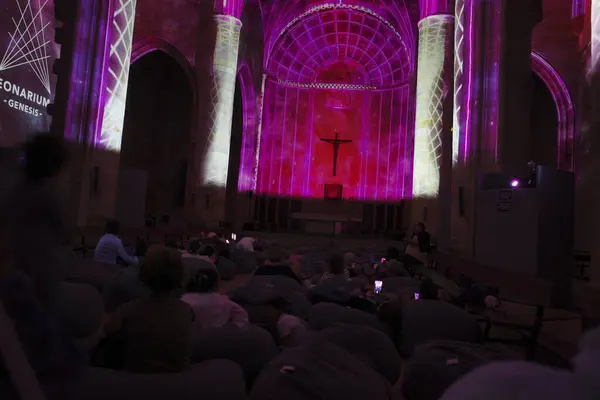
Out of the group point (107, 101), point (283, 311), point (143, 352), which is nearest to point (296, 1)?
point (107, 101)

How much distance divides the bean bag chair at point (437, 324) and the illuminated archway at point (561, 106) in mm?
13664

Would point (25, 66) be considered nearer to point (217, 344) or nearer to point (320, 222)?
point (217, 344)

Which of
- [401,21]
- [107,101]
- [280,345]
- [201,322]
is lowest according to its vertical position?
[280,345]

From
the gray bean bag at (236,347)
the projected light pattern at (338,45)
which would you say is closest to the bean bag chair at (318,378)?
the gray bean bag at (236,347)

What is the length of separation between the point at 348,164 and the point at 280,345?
70.2ft

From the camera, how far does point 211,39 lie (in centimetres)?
1590

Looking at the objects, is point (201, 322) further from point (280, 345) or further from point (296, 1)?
point (296, 1)

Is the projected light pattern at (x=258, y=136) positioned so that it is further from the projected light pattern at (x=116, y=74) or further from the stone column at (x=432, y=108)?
the projected light pattern at (x=116, y=74)

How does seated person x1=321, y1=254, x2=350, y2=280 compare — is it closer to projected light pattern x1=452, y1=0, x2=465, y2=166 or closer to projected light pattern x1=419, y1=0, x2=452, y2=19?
projected light pattern x1=452, y1=0, x2=465, y2=166

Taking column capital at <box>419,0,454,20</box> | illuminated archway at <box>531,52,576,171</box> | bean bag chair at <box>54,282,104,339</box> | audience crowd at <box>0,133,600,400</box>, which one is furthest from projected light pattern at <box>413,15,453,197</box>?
bean bag chair at <box>54,282,104,339</box>

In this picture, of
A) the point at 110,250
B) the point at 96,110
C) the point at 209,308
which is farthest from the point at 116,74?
the point at 209,308

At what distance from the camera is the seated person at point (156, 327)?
2449 mm

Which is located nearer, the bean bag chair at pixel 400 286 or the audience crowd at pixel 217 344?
the audience crowd at pixel 217 344

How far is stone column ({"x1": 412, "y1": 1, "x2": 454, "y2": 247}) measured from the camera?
15.0 m
